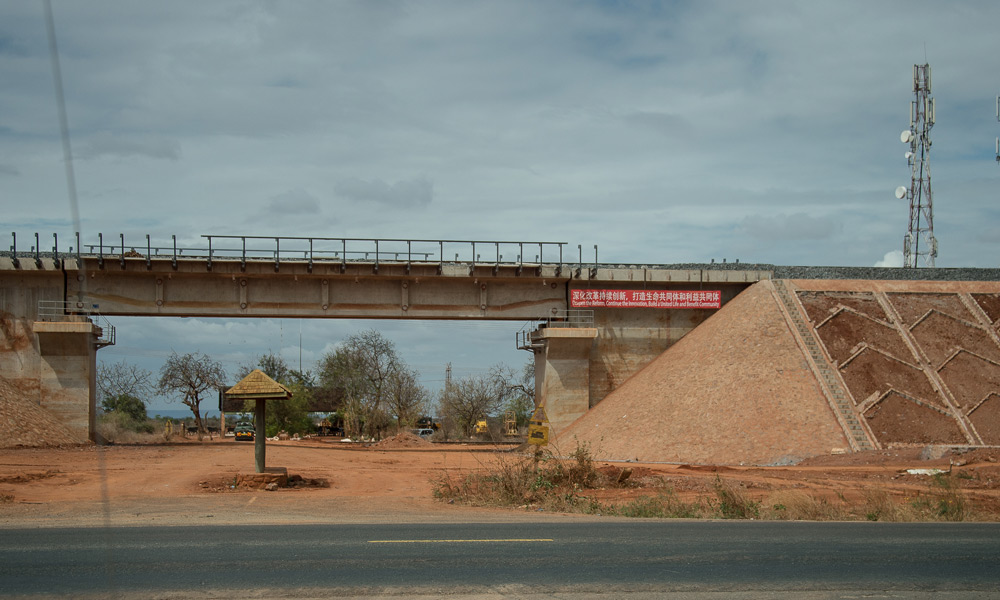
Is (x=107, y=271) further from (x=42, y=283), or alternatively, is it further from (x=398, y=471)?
(x=398, y=471)

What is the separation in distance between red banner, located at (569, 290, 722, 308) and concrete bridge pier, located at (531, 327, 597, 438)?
6.01 feet

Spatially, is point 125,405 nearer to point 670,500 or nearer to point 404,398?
point 404,398

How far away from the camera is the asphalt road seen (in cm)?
866

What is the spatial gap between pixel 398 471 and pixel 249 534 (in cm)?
1719

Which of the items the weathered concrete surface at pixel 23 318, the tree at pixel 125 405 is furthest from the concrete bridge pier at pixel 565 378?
the tree at pixel 125 405

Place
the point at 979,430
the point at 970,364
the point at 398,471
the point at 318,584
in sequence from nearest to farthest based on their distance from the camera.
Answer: the point at 318,584, the point at 398,471, the point at 979,430, the point at 970,364

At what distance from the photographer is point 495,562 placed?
9805 millimetres

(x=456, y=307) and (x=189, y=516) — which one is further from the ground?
(x=456, y=307)

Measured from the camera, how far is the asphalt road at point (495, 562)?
8656mm

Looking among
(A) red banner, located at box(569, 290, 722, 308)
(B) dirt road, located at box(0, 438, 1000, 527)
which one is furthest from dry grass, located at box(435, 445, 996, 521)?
(A) red banner, located at box(569, 290, 722, 308)

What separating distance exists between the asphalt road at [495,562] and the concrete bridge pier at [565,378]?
2744 centimetres

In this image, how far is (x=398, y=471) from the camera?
94.8ft

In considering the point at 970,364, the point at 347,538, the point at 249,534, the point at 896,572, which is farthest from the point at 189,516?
the point at 970,364

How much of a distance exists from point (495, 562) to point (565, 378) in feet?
102
